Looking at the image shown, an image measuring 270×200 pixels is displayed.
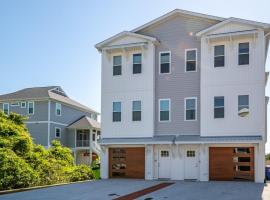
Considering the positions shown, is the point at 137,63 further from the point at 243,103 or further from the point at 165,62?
the point at 243,103

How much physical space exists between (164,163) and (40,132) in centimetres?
2162

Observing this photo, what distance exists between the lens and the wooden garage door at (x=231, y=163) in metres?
21.1

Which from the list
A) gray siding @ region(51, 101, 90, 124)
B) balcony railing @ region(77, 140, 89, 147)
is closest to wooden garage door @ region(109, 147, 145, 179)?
gray siding @ region(51, 101, 90, 124)

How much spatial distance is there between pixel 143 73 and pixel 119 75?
5.61 feet

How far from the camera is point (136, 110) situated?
23875 mm

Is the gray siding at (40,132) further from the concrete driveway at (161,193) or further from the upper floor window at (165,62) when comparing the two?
the concrete driveway at (161,193)

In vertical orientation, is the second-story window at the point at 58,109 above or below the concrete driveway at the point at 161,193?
above

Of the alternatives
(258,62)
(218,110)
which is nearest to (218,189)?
(218,110)

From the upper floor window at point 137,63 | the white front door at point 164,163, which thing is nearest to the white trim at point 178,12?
the upper floor window at point 137,63

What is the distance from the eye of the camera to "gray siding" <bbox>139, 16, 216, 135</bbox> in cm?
2281

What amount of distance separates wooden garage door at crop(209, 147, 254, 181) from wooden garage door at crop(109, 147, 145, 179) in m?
4.47

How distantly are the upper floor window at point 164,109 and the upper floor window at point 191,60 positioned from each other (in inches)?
96.5

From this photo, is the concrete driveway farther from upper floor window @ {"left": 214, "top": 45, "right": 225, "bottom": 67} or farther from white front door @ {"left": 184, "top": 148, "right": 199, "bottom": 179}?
upper floor window @ {"left": 214, "top": 45, "right": 225, "bottom": 67}

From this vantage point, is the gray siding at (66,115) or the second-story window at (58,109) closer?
the gray siding at (66,115)
